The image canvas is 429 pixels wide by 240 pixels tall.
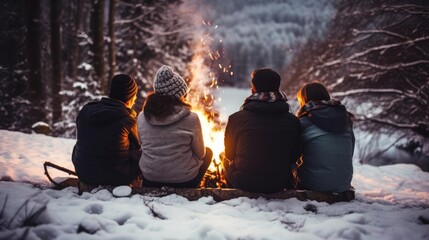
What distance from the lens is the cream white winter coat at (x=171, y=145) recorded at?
3.66 metres

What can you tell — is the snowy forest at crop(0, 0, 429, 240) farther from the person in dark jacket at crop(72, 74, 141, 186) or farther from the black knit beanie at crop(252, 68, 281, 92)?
the black knit beanie at crop(252, 68, 281, 92)

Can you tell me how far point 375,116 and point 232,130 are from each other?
7.42m

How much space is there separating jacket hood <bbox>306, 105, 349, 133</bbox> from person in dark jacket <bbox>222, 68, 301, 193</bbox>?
27 cm

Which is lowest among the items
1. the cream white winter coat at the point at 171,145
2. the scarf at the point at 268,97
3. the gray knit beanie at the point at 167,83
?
the cream white winter coat at the point at 171,145

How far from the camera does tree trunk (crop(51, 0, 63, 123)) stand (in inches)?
438

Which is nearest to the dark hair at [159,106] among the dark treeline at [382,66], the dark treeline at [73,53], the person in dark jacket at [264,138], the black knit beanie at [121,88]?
the black knit beanie at [121,88]

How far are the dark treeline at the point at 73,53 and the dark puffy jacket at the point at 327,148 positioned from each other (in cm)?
899

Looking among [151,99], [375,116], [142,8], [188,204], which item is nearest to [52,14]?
[142,8]

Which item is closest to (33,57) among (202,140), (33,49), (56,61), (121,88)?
(33,49)

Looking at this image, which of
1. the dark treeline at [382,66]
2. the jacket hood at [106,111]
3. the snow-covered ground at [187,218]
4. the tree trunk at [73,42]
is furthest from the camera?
the tree trunk at [73,42]


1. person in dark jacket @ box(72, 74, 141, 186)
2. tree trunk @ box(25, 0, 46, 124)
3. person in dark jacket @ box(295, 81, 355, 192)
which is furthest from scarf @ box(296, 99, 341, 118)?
tree trunk @ box(25, 0, 46, 124)

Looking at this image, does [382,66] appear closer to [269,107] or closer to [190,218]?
[269,107]

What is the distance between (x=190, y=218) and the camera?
3.19 metres

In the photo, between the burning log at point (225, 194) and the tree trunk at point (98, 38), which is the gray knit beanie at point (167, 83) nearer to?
the burning log at point (225, 194)
